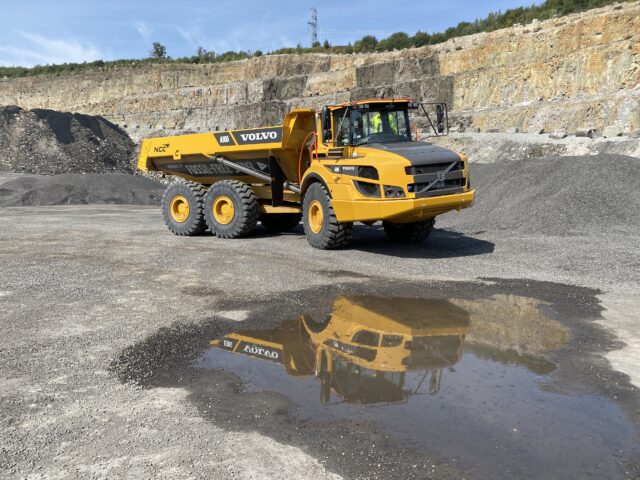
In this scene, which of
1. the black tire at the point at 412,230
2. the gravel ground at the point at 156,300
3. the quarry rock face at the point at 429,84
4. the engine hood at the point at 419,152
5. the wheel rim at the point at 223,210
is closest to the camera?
the gravel ground at the point at 156,300

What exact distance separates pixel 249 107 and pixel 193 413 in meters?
44.9

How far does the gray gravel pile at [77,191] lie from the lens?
70.3 ft

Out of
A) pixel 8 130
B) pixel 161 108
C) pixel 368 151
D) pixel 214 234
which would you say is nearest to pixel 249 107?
pixel 161 108

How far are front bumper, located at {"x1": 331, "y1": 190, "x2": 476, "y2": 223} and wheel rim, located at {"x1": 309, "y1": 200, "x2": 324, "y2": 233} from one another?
2.14 ft

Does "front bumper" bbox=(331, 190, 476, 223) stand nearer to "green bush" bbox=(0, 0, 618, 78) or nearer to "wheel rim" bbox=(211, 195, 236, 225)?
"wheel rim" bbox=(211, 195, 236, 225)

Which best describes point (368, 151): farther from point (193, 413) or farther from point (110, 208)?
point (110, 208)

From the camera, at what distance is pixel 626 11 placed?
25109mm

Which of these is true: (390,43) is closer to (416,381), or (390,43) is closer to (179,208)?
(179,208)

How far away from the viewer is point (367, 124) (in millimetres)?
9734

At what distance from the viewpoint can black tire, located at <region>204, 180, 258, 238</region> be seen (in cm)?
1152

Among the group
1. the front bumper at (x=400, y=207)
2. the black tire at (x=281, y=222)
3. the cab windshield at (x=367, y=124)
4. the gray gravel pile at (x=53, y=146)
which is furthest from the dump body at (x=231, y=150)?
the gray gravel pile at (x=53, y=146)

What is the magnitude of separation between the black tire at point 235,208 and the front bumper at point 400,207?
2.69 m

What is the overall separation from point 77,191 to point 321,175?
1573 centimetres

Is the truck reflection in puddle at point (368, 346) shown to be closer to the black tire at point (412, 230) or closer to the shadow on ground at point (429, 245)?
the shadow on ground at point (429, 245)
